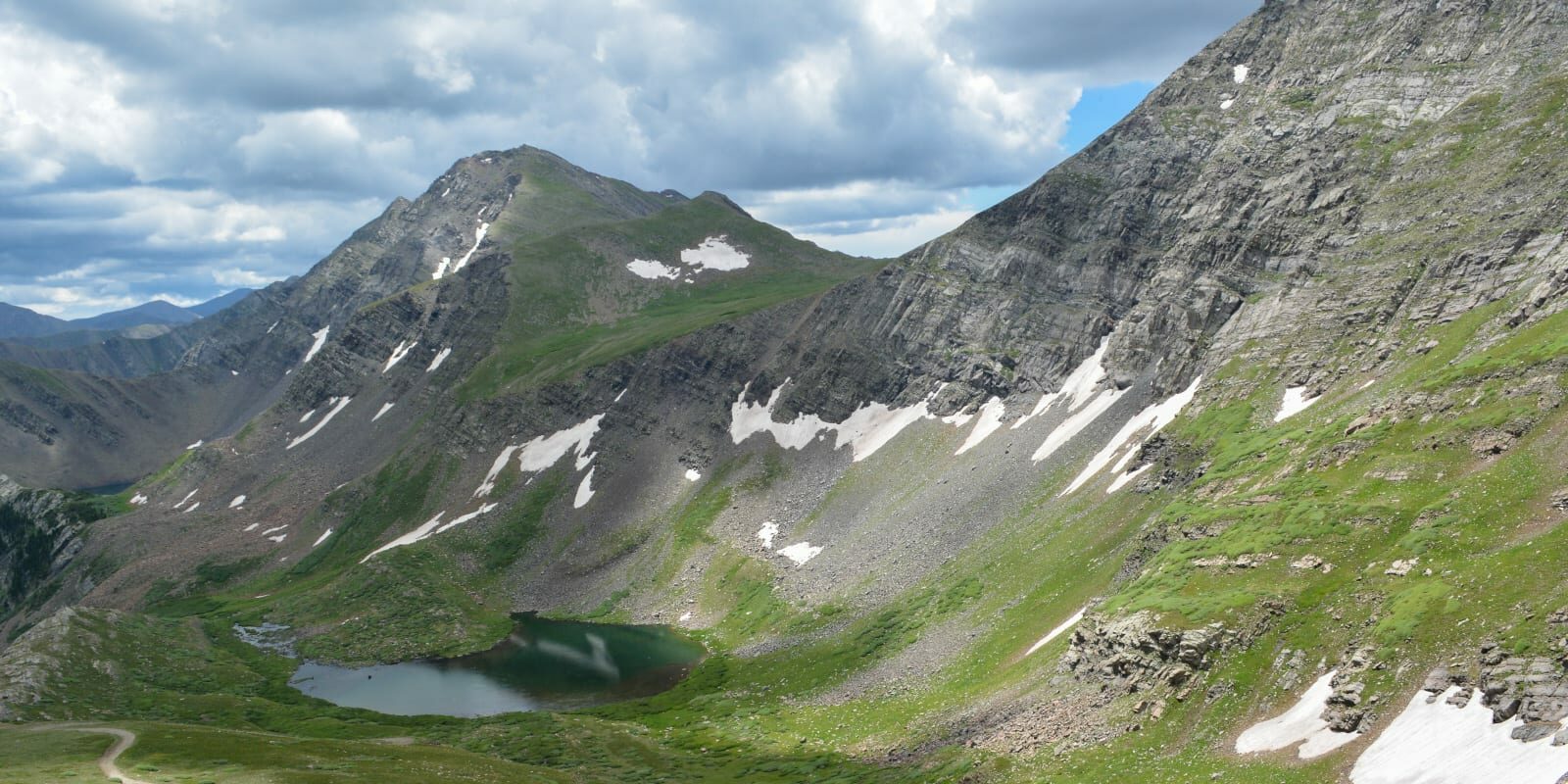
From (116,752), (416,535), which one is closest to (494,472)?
(416,535)

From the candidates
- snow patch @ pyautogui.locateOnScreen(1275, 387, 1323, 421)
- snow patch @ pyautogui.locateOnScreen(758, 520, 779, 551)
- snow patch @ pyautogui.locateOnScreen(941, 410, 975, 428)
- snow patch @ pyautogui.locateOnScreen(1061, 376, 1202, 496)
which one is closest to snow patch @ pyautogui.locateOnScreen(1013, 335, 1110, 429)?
snow patch @ pyautogui.locateOnScreen(941, 410, 975, 428)

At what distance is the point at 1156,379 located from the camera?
9894 cm

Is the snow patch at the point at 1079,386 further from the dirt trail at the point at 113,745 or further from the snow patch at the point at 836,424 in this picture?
the dirt trail at the point at 113,745

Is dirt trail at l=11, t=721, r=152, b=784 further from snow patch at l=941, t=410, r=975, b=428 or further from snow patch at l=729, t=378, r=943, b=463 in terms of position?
snow patch at l=941, t=410, r=975, b=428

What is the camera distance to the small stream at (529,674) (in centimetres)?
9656

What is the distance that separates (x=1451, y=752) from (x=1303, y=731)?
655cm

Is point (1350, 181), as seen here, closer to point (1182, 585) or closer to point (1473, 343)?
point (1473, 343)

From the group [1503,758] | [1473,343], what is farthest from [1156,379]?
[1503,758]

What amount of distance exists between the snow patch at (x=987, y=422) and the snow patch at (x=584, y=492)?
207ft

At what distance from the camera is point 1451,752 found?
30000 mm

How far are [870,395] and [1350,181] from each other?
67755 mm

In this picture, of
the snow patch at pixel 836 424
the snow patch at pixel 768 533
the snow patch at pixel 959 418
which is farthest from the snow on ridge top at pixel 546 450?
the snow patch at pixel 959 418

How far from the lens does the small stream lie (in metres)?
96.6

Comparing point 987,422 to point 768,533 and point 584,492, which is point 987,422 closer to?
point 768,533
